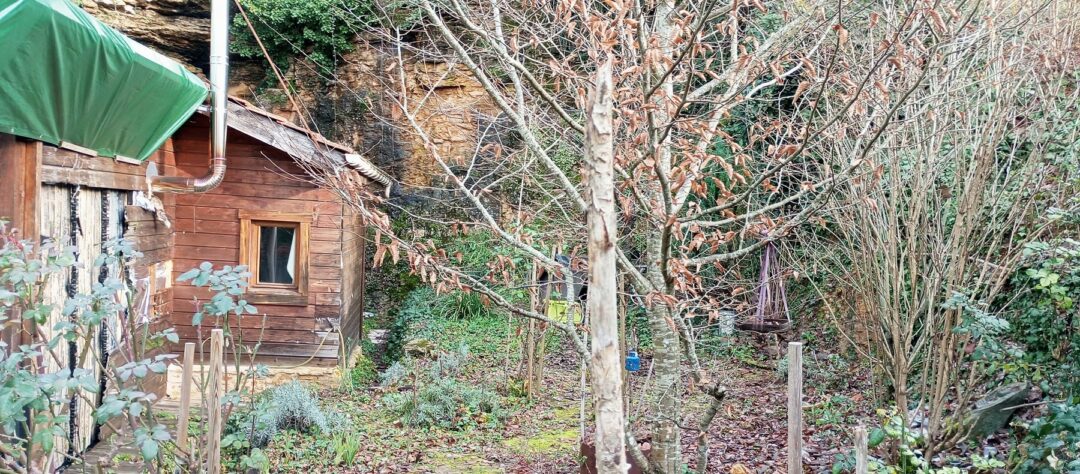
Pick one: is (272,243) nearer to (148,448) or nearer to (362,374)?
(362,374)

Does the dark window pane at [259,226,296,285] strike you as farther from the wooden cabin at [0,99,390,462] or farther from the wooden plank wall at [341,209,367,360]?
the wooden plank wall at [341,209,367,360]

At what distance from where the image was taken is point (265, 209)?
27.5ft

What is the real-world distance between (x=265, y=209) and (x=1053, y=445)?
781 centimetres

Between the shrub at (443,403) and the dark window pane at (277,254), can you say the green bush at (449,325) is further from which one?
the dark window pane at (277,254)

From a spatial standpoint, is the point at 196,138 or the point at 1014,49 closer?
the point at 1014,49

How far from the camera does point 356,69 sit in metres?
14.0

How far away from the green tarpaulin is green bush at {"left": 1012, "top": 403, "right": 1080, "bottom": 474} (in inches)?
237

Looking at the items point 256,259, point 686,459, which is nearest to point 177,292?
point 256,259

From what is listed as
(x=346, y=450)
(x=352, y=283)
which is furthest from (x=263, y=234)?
(x=346, y=450)

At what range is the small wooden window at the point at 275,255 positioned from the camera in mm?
8379

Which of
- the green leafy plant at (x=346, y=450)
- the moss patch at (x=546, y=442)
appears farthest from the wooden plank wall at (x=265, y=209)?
the moss patch at (x=546, y=442)

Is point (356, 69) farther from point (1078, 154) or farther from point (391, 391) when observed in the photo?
point (1078, 154)

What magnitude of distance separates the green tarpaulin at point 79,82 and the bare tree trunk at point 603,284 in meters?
3.54

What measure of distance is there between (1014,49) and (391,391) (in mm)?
6655
